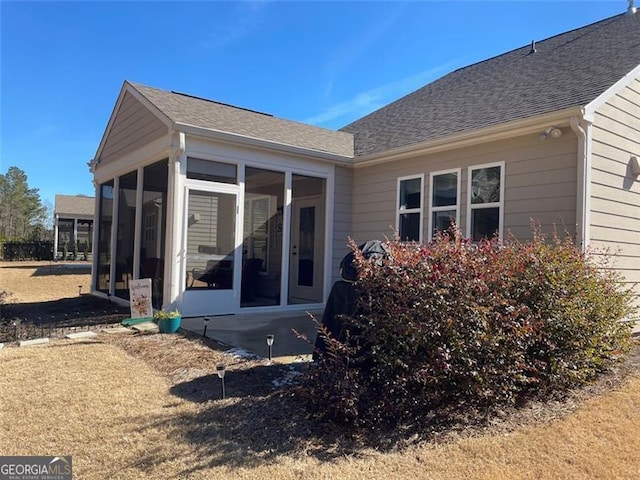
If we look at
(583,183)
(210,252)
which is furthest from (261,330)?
(583,183)

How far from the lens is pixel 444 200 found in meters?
8.12

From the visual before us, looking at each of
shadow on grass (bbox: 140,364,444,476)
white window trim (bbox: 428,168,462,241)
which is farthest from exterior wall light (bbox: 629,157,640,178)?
shadow on grass (bbox: 140,364,444,476)

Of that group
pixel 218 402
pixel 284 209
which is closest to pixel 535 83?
pixel 284 209

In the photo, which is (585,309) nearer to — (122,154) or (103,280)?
(122,154)

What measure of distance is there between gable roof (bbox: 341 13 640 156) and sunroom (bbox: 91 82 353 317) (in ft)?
4.04

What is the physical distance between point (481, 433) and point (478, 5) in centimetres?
880

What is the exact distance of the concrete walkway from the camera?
5797 millimetres

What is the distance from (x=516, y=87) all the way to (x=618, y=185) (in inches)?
114

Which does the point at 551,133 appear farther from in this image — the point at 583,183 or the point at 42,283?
the point at 42,283

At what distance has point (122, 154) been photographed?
33.5ft

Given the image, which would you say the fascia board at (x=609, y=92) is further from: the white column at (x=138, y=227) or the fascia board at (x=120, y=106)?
the white column at (x=138, y=227)

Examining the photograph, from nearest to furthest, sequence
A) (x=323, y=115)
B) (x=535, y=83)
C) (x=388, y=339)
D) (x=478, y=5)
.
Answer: (x=388, y=339) → (x=535, y=83) → (x=478, y=5) → (x=323, y=115)

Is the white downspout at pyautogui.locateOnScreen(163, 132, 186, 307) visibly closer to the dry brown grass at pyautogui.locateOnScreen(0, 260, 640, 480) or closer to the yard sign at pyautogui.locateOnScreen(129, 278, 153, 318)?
the yard sign at pyautogui.locateOnScreen(129, 278, 153, 318)

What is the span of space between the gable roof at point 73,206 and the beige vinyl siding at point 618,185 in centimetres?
2958
